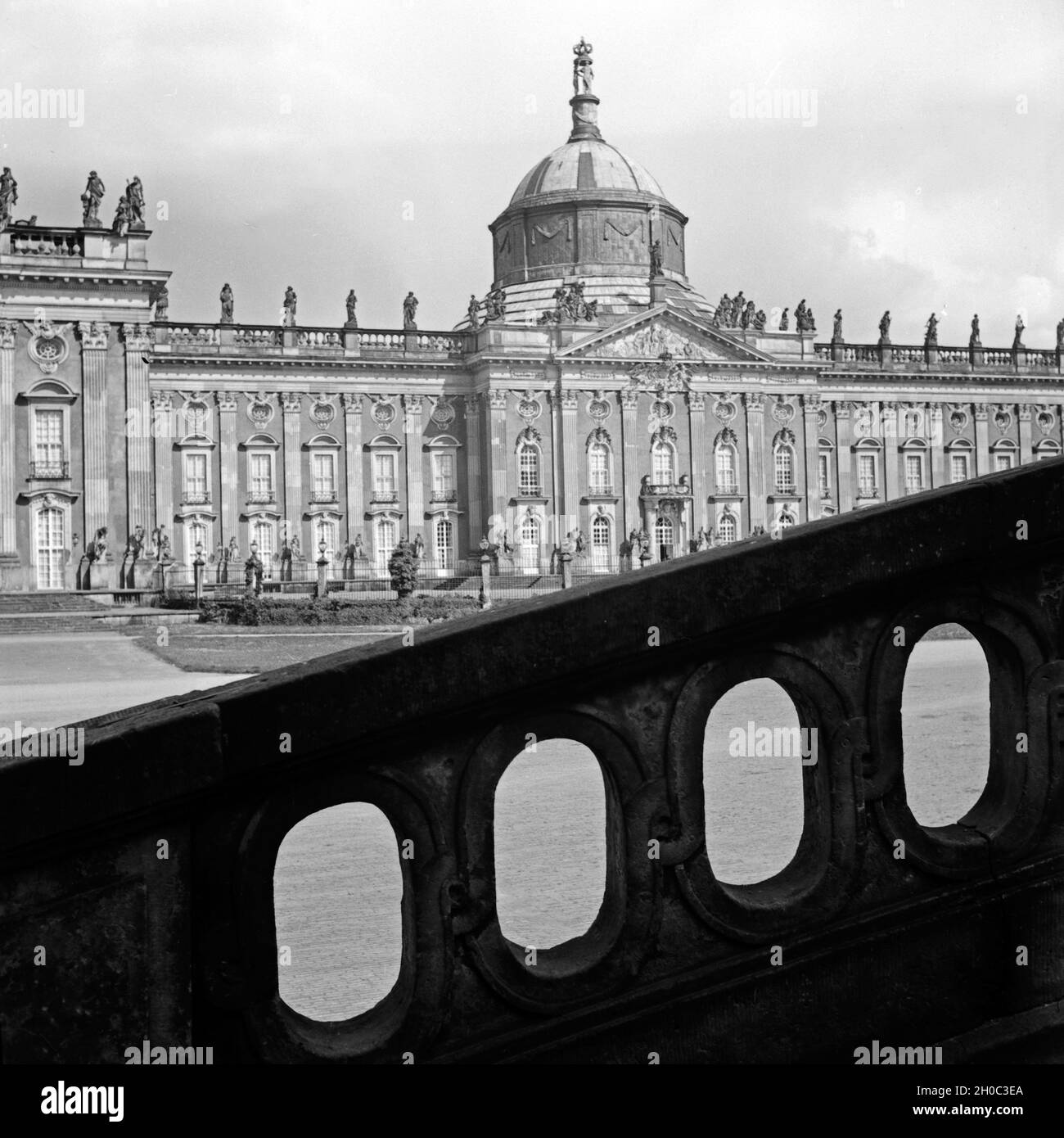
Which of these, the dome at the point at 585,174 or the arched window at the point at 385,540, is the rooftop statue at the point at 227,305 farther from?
the dome at the point at 585,174

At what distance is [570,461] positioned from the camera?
6594 cm

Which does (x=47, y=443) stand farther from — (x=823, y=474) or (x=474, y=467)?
(x=823, y=474)

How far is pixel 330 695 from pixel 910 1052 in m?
1.85

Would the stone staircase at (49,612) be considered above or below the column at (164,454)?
below

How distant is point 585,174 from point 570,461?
20.3 meters

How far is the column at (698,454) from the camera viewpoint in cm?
6850

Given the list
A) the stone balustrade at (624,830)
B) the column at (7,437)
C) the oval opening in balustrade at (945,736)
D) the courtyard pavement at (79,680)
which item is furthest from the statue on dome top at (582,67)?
the stone balustrade at (624,830)

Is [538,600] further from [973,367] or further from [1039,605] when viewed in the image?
[973,367]

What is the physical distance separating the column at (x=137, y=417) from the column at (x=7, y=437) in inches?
168

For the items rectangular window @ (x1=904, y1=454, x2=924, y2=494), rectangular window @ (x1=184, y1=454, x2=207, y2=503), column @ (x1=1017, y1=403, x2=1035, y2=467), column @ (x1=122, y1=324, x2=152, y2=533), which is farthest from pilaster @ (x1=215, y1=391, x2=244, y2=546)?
column @ (x1=1017, y1=403, x2=1035, y2=467)

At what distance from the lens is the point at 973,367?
7744cm

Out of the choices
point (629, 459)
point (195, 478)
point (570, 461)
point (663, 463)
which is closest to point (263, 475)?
point (195, 478)

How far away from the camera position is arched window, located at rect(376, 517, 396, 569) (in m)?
64.4

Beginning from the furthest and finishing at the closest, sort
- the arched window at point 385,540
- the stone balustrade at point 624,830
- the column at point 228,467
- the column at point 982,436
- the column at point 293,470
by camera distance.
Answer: the column at point 982,436 < the arched window at point 385,540 < the column at point 293,470 < the column at point 228,467 < the stone balustrade at point 624,830
